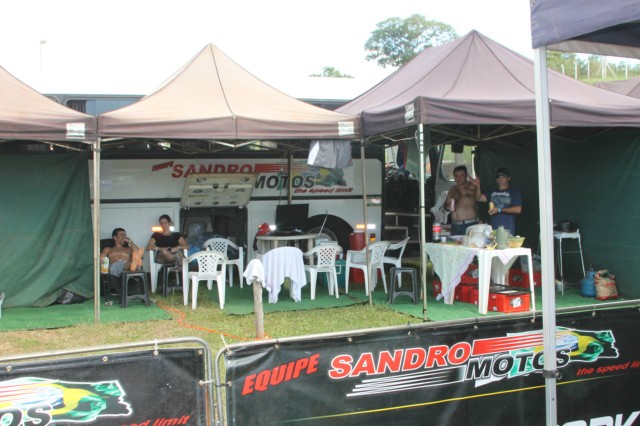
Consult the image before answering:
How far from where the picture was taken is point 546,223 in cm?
306

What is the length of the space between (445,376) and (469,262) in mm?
3965

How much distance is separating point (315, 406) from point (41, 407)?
49.8 inches

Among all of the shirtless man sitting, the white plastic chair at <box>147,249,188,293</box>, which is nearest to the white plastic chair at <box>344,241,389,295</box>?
the white plastic chair at <box>147,249,188,293</box>

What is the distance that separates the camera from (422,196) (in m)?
6.72

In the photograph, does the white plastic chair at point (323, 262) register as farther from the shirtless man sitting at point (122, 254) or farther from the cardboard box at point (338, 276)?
the shirtless man sitting at point (122, 254)

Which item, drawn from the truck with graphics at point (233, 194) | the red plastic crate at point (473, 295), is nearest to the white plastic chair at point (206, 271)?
the truck with graphics at point (233, 194)

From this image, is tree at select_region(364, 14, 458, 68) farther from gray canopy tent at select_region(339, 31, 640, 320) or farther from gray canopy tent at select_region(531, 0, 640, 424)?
gray canopy tent at select_region(531, 0, 640, 424)

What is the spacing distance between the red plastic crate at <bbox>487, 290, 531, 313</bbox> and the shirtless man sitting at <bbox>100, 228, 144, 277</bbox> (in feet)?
14.9

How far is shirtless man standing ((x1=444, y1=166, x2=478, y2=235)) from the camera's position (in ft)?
28.6

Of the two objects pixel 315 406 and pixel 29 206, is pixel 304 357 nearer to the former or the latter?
pixel 315 406

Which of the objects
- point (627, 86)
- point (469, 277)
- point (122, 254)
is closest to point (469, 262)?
point (469, 277)

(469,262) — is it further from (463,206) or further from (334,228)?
(334,228)

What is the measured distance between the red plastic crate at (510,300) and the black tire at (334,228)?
339cm

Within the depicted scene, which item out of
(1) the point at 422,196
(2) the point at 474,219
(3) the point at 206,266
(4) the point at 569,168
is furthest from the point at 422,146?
(4) the point at 569,168
